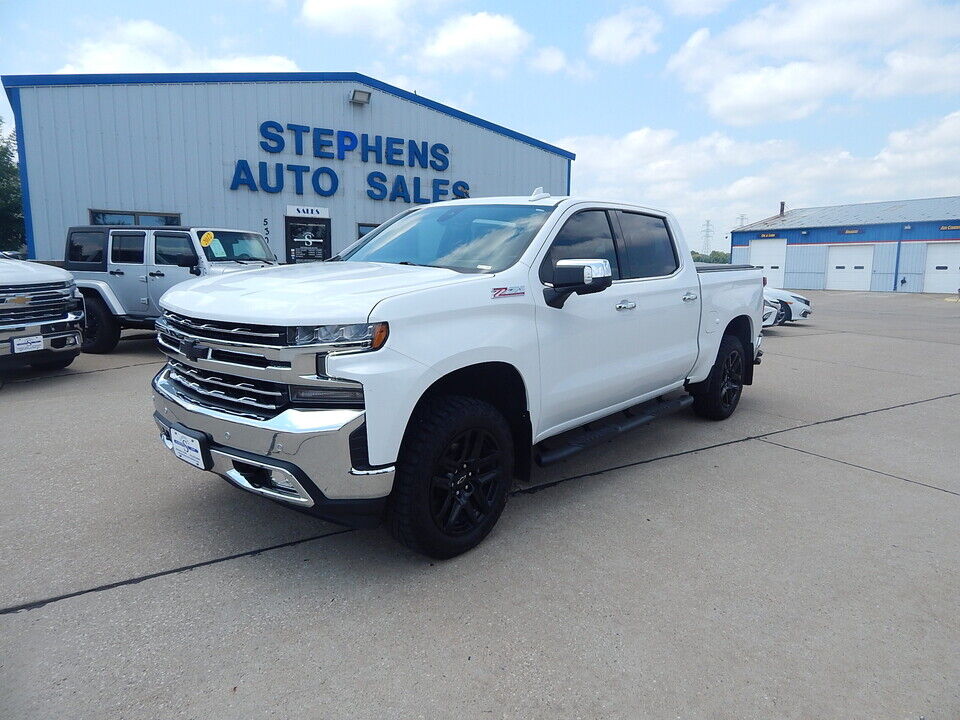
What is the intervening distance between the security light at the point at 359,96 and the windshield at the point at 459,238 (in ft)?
42.5

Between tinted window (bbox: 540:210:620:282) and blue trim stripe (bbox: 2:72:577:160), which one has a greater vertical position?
blue trim stripe (bbox: 2:72:577:160)

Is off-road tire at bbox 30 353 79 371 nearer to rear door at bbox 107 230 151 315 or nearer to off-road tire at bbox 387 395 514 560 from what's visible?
rear door at bbox 107 230 151 315

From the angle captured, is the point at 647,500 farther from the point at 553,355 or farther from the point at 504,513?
the point at 553,355

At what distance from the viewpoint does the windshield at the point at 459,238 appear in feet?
11.8

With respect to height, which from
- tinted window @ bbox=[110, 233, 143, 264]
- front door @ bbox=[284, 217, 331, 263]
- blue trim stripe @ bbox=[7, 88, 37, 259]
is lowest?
tinted window @ bbox=[110, 233, 143, 264]

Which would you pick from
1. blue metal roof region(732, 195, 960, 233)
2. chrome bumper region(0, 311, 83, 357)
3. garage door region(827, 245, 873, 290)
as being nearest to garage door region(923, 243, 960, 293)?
blue metal roof region(732, 195, 960, 233)

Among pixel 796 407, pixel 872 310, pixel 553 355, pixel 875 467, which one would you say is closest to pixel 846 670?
pixel 553 355

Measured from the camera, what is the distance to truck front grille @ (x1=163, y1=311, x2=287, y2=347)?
2670 mm

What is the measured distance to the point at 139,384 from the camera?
7250 millimetres

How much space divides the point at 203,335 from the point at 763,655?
2789mm

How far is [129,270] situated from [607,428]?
8236 mm

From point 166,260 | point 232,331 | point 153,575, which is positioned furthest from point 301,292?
point 166,260

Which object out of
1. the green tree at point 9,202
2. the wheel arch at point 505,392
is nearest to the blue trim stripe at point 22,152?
the wheel arch at point 505,392

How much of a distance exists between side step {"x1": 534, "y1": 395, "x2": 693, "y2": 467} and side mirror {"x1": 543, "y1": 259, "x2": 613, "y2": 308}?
88 cm
